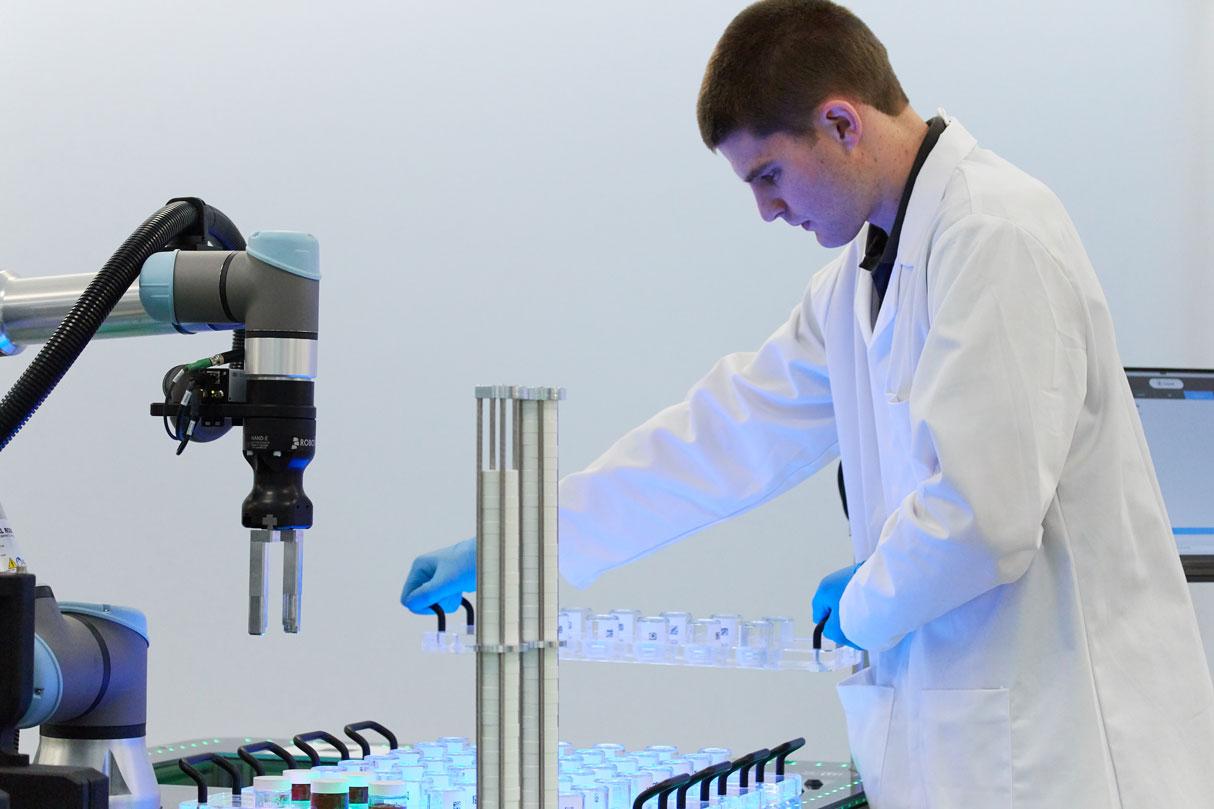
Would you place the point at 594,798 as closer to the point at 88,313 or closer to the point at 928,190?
the point at 88,313

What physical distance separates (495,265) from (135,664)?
265 cm

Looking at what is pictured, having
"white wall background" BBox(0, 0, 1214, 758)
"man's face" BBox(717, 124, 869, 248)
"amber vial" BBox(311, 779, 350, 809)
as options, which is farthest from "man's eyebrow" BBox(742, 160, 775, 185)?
"white wall background" BBox(0, 0, 1214, 758)

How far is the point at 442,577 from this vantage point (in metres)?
1.71

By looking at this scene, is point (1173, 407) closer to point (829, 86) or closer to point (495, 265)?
point (829, 86)

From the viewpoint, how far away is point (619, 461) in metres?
2.00

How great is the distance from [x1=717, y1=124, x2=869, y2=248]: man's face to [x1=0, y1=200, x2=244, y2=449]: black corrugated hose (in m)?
0.66

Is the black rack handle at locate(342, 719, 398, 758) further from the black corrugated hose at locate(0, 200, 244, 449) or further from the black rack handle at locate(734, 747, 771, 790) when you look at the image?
the black corrugated hose at locate(0, 200, 244, 449)

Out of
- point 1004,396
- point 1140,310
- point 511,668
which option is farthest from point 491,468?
point 1140,310

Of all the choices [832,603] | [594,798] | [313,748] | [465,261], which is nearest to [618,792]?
[594,798]

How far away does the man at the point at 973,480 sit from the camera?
55.6 inches

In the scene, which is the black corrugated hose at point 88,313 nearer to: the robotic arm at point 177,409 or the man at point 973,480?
the robotic arm at point 177,409

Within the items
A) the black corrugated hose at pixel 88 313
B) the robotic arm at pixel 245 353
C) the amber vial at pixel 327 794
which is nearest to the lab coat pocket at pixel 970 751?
the amber vial at pixel 327 794

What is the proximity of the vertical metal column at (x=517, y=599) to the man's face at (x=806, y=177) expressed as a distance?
2.30ft

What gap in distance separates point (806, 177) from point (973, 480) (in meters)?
0.45
